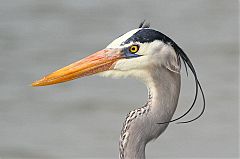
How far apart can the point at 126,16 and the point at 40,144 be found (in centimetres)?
236

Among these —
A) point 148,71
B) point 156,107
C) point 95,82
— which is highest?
Answer: point 95,82

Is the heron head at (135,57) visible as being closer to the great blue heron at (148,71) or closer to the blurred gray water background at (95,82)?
the great blue heron at (148,71)

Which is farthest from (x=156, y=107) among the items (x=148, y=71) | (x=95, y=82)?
(x=95, y=82)

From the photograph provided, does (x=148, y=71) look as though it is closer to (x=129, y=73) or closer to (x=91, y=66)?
(x=129, y=73)

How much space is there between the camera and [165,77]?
380cm

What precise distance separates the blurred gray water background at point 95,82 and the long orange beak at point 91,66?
2.94 metres

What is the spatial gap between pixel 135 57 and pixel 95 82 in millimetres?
4171

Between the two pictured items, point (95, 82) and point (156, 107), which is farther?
point (95, 82)

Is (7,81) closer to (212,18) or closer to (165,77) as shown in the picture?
(212,18)

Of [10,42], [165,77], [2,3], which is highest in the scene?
[2,3]

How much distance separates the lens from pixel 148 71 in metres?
3.81

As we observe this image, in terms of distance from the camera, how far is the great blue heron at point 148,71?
12.4 ft

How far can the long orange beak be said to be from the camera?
3.84 meters

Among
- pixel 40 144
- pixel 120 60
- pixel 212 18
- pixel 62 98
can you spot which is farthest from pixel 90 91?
pixel 120 60
